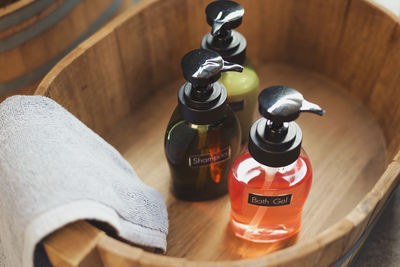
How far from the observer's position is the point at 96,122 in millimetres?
705

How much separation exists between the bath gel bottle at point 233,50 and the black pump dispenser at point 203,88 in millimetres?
71

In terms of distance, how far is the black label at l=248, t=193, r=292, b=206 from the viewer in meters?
0.54

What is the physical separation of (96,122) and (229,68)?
0.92ft

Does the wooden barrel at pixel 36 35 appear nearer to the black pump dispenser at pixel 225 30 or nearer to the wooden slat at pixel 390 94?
the black pump dispenser at pixel 225 30

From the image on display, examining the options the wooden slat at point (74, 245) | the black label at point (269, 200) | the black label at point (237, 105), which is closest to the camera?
the wooden slat at point (74, 245)

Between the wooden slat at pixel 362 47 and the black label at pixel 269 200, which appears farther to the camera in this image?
the wooden slat at pixel 362 47

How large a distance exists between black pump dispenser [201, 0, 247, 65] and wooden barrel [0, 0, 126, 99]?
295 mm

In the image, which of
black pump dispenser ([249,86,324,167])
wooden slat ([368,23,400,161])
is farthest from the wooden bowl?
black pump dispenser ([249,86,324,167])

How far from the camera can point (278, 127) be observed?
19.4 inches

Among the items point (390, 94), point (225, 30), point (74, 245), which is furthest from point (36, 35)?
point (390, 94)

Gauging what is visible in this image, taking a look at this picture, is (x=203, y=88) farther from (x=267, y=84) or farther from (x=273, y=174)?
(x=267, y=84)

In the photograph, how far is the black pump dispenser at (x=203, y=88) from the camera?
488mm

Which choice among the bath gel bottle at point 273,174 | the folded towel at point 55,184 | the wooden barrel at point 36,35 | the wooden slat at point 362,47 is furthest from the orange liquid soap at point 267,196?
the wooden barrel at point 36,35

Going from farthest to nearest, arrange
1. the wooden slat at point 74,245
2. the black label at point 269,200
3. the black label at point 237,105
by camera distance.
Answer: the black label at point 237,105
the black label at point 269,200
the wooden slat at point 74,245
